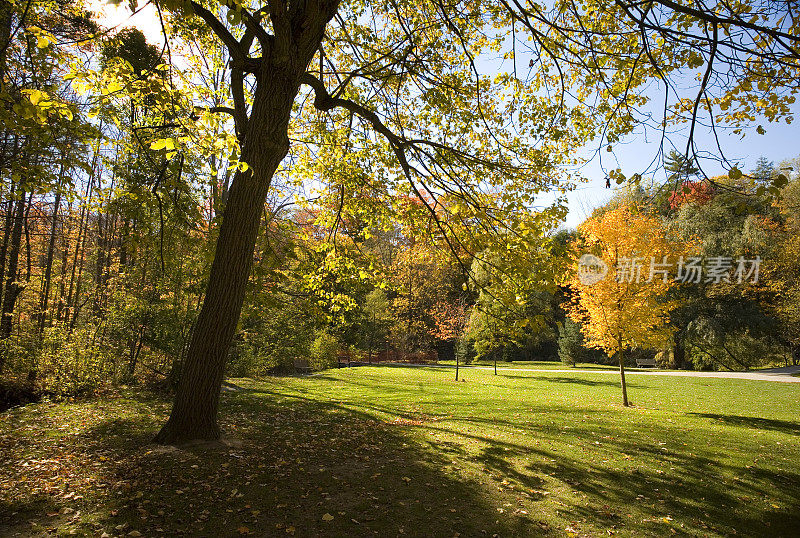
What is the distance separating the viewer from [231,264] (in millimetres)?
5086

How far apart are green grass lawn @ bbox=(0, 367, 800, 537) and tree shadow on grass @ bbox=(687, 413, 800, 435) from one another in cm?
12

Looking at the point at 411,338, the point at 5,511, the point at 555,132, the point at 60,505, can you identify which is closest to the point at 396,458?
the point at 60,505

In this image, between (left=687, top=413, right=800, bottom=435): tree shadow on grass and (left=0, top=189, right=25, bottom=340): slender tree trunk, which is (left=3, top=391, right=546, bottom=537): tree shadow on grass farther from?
(left=687, top=413, right=800, bottom=435): tree shadow on grass

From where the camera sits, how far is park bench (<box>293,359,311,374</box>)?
21.4 m

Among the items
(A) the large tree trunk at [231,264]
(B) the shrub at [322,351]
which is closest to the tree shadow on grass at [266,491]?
(A) the large tree trunk at [231,264]

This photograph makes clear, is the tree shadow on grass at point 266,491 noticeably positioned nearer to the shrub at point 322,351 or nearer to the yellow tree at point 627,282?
the yellow tree at point 627,282

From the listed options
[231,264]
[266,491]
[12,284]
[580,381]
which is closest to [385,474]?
[266,491]

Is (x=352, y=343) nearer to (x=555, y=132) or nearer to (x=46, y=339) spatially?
(x=46, y=339)

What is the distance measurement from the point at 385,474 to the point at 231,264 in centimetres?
333

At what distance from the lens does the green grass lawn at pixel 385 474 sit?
3.73m

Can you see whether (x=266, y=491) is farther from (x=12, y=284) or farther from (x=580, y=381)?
(x=580, y=381)

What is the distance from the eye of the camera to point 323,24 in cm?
488

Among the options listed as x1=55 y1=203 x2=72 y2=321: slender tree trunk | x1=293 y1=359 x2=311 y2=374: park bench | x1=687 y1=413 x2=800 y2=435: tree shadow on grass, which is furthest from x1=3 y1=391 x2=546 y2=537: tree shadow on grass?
x1=293 y1=359 x2=311 y2=374: park bench

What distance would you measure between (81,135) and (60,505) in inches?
174
